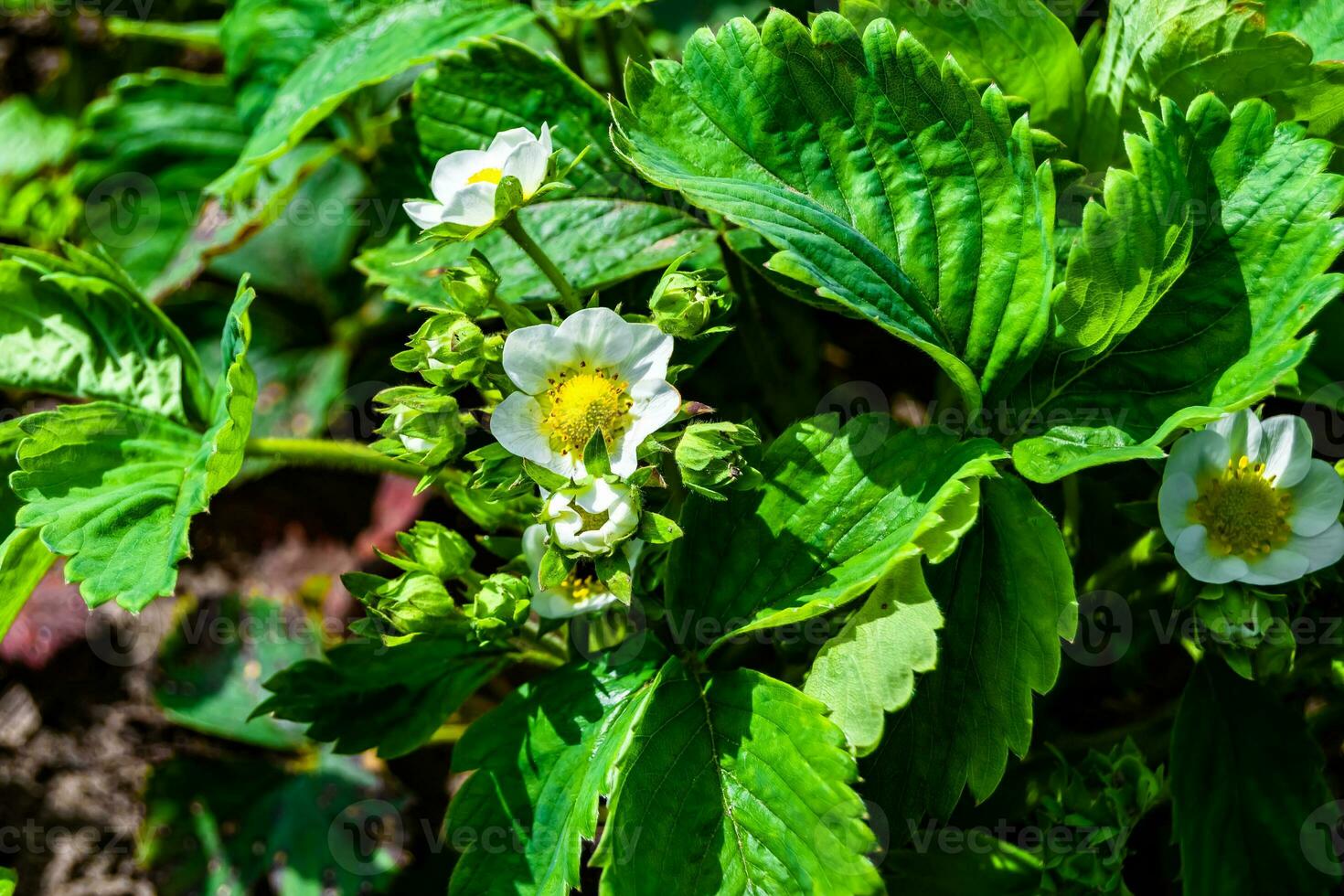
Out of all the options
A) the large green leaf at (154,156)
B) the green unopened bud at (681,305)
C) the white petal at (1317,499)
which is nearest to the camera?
the green unopened bud at (681,305)

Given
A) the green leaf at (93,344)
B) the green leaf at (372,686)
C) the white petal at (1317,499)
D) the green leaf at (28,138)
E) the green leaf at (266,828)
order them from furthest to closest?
the green leaf at (28,138) → the green leaf at (266,828) → the green leaf at (93,344) → the green leaf at (372,686) → the white petal at (1317,499)

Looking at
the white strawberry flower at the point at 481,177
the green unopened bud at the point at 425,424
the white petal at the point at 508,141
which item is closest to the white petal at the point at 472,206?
the white strawberry flower at the point at 481,177

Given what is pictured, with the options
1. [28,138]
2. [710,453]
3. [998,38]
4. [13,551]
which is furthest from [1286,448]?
[28,138]

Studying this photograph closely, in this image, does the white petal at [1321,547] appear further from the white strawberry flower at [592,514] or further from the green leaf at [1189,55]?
the white strawberry flower at [592,514]

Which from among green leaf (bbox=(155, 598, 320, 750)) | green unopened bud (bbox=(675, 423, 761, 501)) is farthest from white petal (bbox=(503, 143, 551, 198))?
green leaf (bbox=(155, 598, 320, 750))

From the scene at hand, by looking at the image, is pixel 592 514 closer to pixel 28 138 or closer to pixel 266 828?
pixel 266 828
